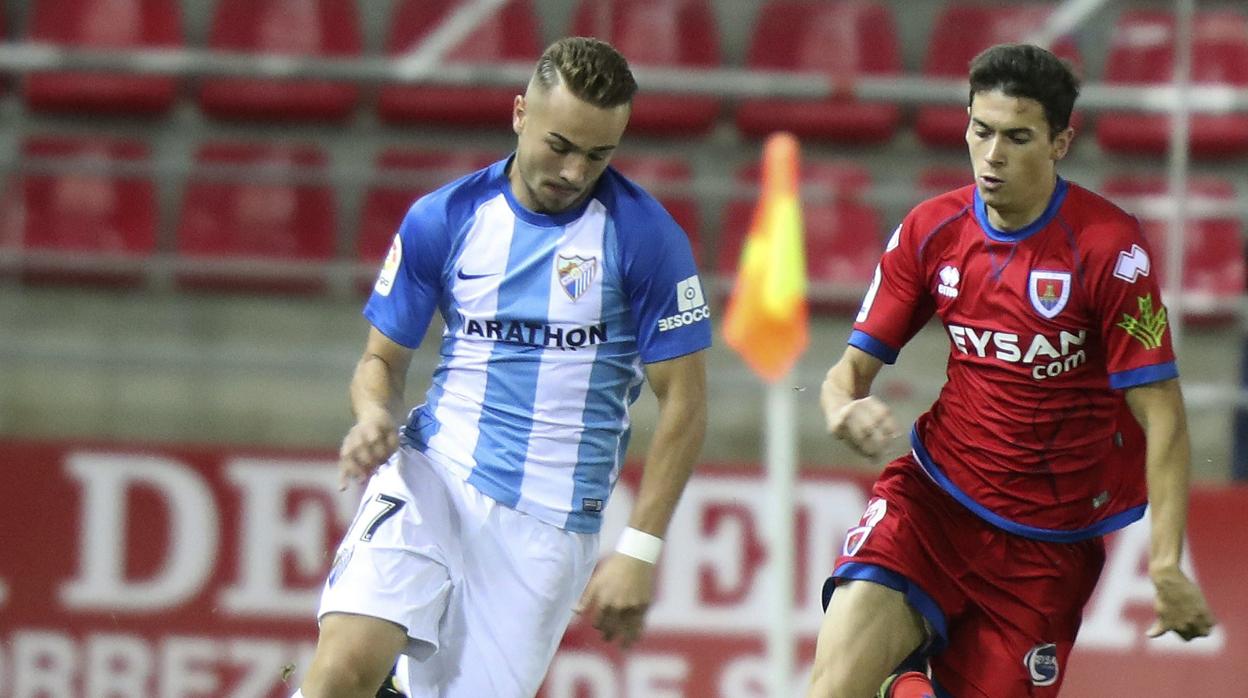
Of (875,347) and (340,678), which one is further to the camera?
(875,347)

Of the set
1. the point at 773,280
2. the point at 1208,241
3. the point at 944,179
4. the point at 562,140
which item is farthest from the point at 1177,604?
the point at 1208,241

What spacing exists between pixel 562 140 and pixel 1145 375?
1.39m

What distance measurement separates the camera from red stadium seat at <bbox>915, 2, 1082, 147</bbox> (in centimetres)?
844

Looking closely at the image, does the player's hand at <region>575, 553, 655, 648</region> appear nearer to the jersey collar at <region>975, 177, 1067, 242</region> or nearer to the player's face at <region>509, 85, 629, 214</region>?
the player's face at <region>509, 85, 629, 214</region>

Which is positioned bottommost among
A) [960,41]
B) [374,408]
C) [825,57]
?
[374,408]

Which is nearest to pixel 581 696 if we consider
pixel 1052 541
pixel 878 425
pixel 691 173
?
pixel 691 173

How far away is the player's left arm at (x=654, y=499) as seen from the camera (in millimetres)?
3936

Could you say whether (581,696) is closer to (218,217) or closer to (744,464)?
(744,464)

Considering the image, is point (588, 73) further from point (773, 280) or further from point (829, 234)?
point (829, 234)

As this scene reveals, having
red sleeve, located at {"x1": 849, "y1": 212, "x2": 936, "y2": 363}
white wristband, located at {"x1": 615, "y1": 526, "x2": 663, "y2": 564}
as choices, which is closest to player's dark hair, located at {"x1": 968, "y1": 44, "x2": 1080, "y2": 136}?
red sleeve, located at {"x1": 849, "y1": 212, "x2": 936, "y2": 363}

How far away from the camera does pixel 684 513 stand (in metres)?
6.96

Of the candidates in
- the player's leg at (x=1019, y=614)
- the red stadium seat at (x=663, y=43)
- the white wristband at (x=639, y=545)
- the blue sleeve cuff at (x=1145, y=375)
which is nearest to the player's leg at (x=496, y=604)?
the white wristband at (x=639, y=545)

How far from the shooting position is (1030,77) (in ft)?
13.3

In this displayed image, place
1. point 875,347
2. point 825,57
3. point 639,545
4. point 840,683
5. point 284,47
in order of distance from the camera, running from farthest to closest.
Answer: point 825,57 < point 284,47 < point 875,347 < point 840,683 < point 639,545
